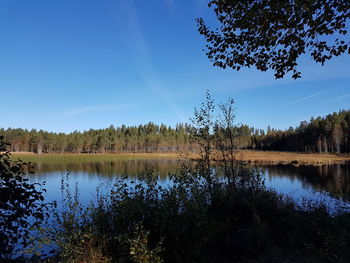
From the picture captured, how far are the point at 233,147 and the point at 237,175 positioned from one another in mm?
1507

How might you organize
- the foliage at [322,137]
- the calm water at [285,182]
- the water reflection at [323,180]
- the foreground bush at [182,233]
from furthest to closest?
the foliage at [322,137], the water reflection at [323,180], the calm water at [285,182], the foreground bush at [182,233]

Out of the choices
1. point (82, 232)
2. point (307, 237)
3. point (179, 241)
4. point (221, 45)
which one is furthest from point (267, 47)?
point (82, 232)

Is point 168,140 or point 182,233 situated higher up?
point 168,140

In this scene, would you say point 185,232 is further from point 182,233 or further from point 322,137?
point 322,137

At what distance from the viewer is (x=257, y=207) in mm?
8336

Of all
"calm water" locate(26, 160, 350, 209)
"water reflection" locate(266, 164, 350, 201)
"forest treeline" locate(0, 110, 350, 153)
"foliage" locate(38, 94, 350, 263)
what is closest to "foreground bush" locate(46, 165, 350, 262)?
"foliage" locate(38, 94, 350, 263)

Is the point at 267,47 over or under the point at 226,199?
over

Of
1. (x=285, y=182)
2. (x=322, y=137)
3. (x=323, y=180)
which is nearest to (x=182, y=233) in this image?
(x=285, y=182)

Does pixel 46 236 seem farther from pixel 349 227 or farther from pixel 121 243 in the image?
pixel 349 227

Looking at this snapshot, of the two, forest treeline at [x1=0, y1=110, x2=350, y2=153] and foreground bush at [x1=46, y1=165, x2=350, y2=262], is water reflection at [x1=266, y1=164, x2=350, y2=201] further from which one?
forest treeline at [x1=0, y1=110, x2=350, y2=153]

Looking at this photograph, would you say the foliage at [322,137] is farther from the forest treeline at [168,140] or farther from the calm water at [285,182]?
the calm water at [285,182]

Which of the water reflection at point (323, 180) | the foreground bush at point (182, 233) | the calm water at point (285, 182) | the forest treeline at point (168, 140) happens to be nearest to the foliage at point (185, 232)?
the foreground bush at point (182, 233)

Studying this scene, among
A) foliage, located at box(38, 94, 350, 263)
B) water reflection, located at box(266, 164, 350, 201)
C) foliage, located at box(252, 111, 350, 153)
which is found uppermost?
foliage, located at box(252, 111, 350, 153)

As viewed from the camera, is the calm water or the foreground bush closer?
the foreground bush
